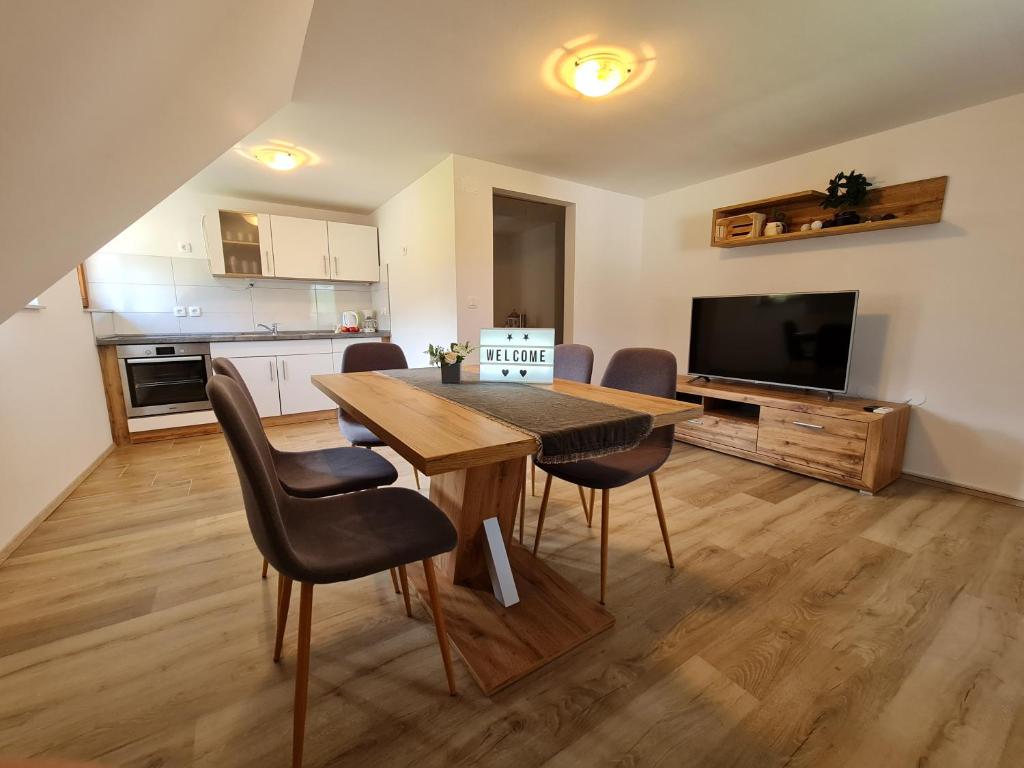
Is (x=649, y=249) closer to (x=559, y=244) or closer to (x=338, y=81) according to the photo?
(x=559, y=244)

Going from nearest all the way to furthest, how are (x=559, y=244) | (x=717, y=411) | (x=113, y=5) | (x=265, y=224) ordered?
(x=113, y=5)
(x=717, y=411)
(x=265, y=224)
(x=559, y=244)

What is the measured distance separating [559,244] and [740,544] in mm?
3590

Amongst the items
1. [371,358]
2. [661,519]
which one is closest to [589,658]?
[661,519]

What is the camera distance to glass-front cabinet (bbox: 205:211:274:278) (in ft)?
12.5

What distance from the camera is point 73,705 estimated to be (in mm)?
1086

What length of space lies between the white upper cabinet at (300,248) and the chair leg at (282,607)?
3762 mm

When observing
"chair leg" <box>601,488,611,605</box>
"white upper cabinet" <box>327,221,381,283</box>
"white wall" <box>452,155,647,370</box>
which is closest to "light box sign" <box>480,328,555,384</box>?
"chair leg" <box>601,488,611,605</box>

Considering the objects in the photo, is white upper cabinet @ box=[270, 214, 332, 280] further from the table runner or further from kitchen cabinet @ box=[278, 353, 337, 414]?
the table runner

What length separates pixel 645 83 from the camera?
2.16 metres

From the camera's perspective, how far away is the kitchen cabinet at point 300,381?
3.92 m

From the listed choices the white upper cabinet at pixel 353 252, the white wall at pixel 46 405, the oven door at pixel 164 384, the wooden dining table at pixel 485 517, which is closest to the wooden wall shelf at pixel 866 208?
the wooden dining table at pixel 485 517

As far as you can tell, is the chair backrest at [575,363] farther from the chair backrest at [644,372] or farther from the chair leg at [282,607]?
the chair leg at [282,607]

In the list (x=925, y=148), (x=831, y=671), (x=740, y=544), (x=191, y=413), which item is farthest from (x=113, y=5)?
(x=925, y=148)

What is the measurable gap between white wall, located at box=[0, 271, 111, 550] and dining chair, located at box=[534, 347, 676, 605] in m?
2.51
